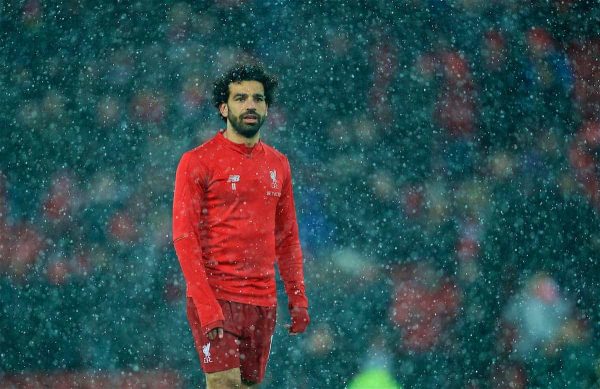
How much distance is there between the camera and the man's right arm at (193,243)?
323 cm

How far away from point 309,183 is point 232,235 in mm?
1177

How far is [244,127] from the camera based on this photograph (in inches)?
135

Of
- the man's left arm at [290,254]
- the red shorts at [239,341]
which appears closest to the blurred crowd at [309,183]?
the man's left arm at [290,254]

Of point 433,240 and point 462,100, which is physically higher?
point 462,100

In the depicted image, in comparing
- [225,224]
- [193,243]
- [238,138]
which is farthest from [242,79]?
[193,243]

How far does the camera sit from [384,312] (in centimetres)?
449

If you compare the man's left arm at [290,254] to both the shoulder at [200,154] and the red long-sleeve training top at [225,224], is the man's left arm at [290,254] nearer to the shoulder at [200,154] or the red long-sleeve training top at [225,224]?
the red long-sleeve training top at [225,224]

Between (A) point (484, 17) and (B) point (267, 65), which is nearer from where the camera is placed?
(B) point (267, 65)

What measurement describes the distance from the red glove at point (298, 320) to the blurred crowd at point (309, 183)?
783 mm

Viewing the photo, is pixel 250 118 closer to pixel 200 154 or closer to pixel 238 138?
pixel 238 138

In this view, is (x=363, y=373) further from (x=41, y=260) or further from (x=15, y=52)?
(x=15, y=52)

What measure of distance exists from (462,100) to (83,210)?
218 centimetres

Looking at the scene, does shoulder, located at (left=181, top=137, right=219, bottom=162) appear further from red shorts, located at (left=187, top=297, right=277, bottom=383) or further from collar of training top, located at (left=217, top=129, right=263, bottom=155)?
red shorts, located at (left=187, top=297, right=277, bottom=383)

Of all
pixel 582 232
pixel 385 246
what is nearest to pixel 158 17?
pixel 385 246
